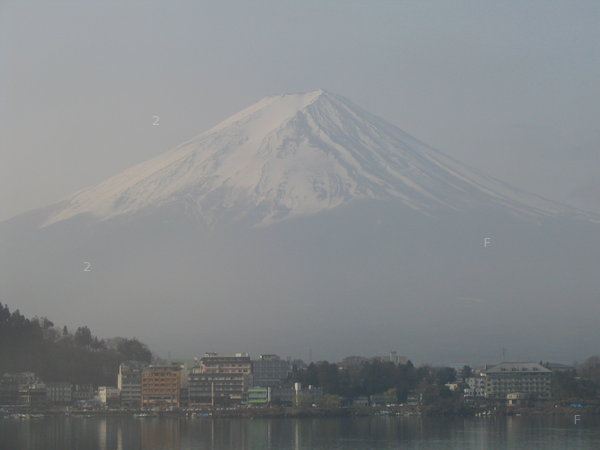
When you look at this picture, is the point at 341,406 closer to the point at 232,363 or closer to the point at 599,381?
the point at 232,363

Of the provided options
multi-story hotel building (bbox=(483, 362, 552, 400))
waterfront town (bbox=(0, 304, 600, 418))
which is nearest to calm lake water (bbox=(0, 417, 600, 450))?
waterfront town (bbox=(0, 304, 600, 418))

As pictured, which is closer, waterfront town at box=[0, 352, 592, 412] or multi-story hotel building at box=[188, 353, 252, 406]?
waterfront town at box=[0, 352, 592, 412]

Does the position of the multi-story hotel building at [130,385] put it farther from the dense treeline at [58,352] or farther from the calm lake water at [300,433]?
the calm lake water at [300,433]

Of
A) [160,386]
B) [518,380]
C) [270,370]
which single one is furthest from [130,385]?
[518,380]

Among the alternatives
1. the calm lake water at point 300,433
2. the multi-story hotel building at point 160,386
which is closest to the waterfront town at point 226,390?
the multi-story hotel building at point 160,386

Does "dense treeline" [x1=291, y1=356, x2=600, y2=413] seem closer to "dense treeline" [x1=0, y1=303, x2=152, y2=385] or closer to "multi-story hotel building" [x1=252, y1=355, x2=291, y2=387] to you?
"multi-story hotel building" [x1=252, y1=355, x2=291, y2=387]

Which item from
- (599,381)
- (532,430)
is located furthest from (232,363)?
(532,430)
